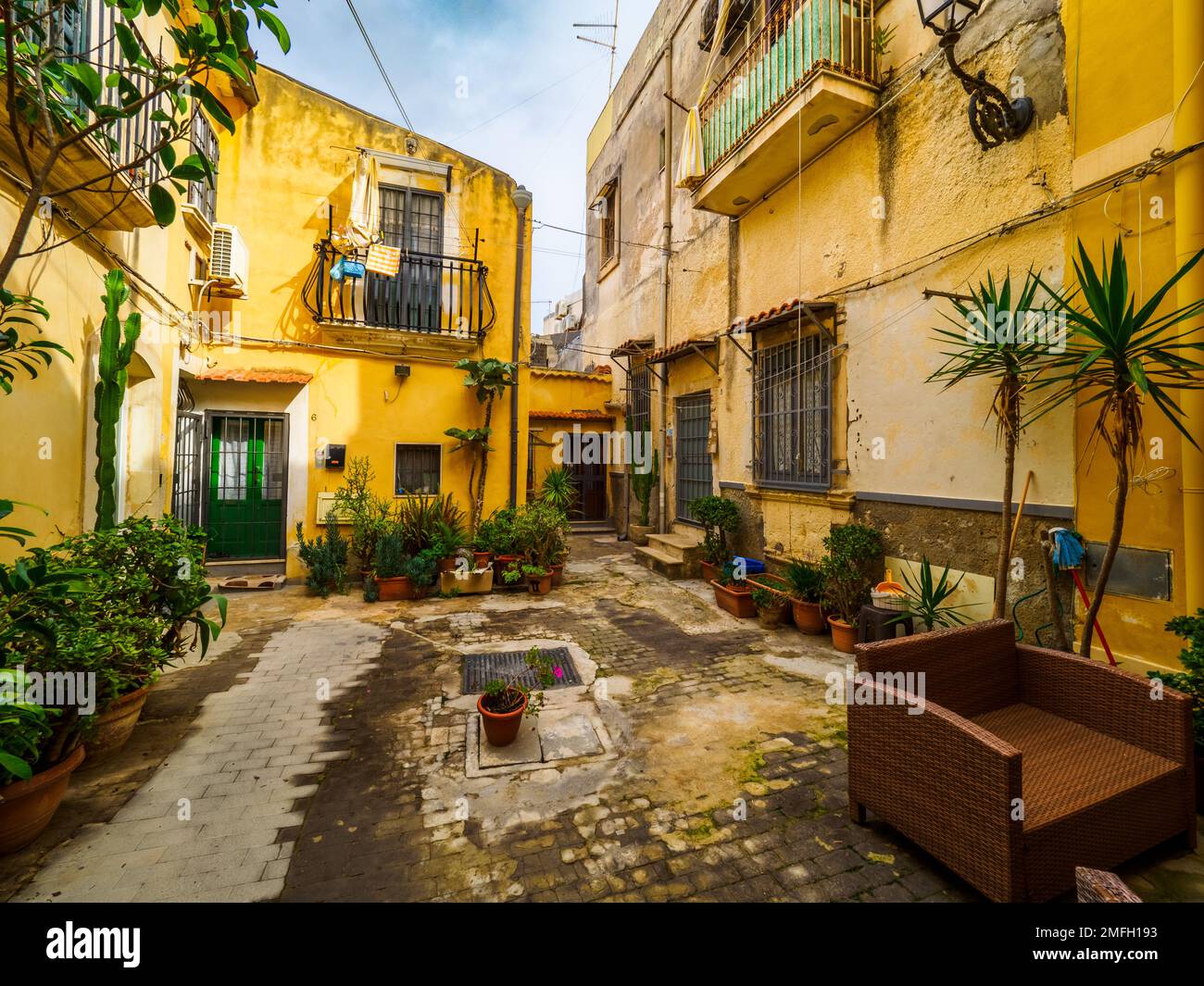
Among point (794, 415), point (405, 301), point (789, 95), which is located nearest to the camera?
point (789, 95)

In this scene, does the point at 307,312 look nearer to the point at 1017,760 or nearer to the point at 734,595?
the point at 734,595

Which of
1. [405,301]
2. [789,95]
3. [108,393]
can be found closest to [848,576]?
[789,95]

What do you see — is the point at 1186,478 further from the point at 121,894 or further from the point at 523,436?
the point at 523,436

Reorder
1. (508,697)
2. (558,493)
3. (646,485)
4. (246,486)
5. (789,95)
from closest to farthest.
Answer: (508,697), (789,95), (246,486), (558,493), (646,485)

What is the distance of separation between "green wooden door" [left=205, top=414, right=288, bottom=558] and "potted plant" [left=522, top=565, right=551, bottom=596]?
4229 mm

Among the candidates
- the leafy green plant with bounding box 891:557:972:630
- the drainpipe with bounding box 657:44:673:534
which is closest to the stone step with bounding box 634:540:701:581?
the drainpipe with bounding box 657:44:673:534

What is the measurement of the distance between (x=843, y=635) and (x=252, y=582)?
8.07 metres

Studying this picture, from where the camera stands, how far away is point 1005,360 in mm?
3908

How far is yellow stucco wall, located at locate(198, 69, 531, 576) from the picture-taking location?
25.4ft

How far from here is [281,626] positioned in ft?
19.5

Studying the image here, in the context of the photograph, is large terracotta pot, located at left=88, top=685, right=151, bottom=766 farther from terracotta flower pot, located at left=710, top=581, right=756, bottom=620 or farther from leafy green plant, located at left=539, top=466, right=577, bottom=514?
terracotta flower pot, located at left=710, top=581, right=756, bottom=620
